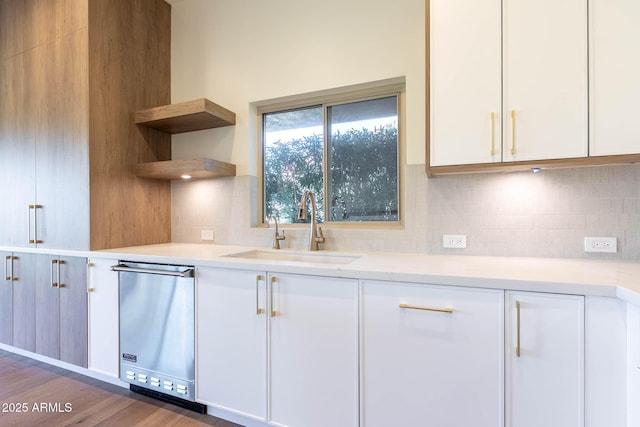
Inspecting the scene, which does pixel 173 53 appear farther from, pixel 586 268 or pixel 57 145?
pixel 586 268

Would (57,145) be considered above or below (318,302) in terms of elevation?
above

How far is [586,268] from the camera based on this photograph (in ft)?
4.46

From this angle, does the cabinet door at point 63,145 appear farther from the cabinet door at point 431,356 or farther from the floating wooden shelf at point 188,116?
the cabinet door at point 431,356

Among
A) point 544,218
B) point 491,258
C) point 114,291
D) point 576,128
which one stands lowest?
point 114,291

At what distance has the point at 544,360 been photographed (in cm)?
112

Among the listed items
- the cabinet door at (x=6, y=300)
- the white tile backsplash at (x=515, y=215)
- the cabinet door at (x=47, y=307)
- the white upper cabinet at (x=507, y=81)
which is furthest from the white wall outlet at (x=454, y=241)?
the cabinet door at (x=6, y=300)

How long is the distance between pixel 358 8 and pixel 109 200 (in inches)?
89.1

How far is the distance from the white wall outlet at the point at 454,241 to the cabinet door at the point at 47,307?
107 inches

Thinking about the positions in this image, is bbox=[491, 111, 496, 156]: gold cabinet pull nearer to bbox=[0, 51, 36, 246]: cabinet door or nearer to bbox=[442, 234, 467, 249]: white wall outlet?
bbox=[442, 234, 467, 249]: white wall outlet

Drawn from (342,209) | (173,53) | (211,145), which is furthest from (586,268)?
(173,53)

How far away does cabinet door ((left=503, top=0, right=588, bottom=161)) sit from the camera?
1.34 metres

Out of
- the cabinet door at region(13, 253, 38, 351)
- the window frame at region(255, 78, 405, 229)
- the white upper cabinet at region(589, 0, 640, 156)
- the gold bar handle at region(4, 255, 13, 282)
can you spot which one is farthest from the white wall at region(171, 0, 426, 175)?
the gold bar handle at region(4, 255, 13, 282)

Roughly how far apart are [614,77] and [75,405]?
335cm

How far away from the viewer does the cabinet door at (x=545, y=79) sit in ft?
4.39
